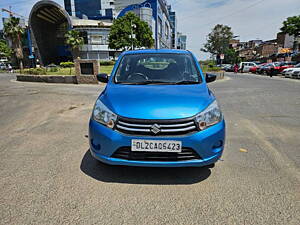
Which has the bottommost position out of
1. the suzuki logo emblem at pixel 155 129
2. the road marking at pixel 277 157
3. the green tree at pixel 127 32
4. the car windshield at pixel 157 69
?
the road marking at pixel 277 157

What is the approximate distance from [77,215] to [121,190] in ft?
1.79

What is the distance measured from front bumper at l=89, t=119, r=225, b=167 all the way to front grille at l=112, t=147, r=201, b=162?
0.03 m

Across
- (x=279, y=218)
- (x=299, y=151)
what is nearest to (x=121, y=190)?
(x=279, y=218)

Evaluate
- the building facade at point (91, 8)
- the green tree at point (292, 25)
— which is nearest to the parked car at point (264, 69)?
the green tree at point (292, 25)

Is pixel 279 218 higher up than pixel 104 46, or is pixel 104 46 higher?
pixel 104 46

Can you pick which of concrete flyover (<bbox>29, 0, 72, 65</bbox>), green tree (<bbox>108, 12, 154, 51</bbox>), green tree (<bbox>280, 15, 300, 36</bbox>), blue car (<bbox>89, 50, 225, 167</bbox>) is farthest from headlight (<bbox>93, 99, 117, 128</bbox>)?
concrete flyover (<bbox>29, 0, 72, 65</bbox>)

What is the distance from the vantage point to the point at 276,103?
7.32 metres

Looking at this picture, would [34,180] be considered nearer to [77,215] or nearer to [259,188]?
[77,215]

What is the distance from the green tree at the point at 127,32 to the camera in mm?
36000

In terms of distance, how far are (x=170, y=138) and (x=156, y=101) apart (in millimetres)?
480

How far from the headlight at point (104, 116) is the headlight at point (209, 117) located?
0.96 m

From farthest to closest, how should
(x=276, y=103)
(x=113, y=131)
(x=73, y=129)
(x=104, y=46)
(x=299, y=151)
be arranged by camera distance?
(x=104, y=46)
(x=276, y=103)
(x=73, y=129)
(x=299, y=151)
(x=113, y=131)

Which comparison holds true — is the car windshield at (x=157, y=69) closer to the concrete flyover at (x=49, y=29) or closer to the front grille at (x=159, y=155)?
the front grille at (x=159, y=155)

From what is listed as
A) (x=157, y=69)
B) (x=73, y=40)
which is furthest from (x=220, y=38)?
(x=157, y=69)
